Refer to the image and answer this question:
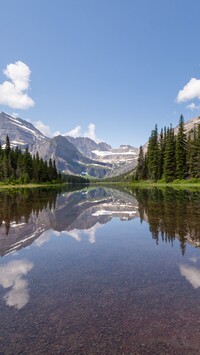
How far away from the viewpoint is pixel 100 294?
7230mm

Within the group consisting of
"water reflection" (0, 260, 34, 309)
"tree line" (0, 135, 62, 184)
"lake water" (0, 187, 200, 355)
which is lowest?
"water reflection" (0, 260, 34, 309)

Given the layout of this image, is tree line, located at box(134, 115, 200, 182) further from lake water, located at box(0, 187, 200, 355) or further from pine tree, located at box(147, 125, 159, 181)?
lake water, located at box(0, 187, 200, 355)

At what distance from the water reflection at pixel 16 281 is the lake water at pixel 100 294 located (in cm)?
3

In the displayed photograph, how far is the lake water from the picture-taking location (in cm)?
511

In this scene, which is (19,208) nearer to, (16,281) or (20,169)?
(16,281)

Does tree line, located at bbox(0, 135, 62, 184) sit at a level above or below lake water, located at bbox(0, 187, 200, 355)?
above

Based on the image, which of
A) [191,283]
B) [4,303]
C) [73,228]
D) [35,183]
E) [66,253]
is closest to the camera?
[4,303]

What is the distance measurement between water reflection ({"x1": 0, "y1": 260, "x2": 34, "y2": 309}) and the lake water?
29 millimetres

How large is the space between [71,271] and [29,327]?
3.59m

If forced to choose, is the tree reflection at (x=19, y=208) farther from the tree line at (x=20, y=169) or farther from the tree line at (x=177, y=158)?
the tree line at (x=20, y=169)

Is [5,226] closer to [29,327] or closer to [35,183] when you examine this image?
[29,327]

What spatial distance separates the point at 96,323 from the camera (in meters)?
5.74

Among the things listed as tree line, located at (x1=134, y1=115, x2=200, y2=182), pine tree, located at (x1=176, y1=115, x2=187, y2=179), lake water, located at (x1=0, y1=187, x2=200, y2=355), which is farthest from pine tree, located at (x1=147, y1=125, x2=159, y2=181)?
lake water, located at (x1=0, y1=187, x2=200, y2=355)

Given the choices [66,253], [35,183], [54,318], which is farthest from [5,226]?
[35,183]
